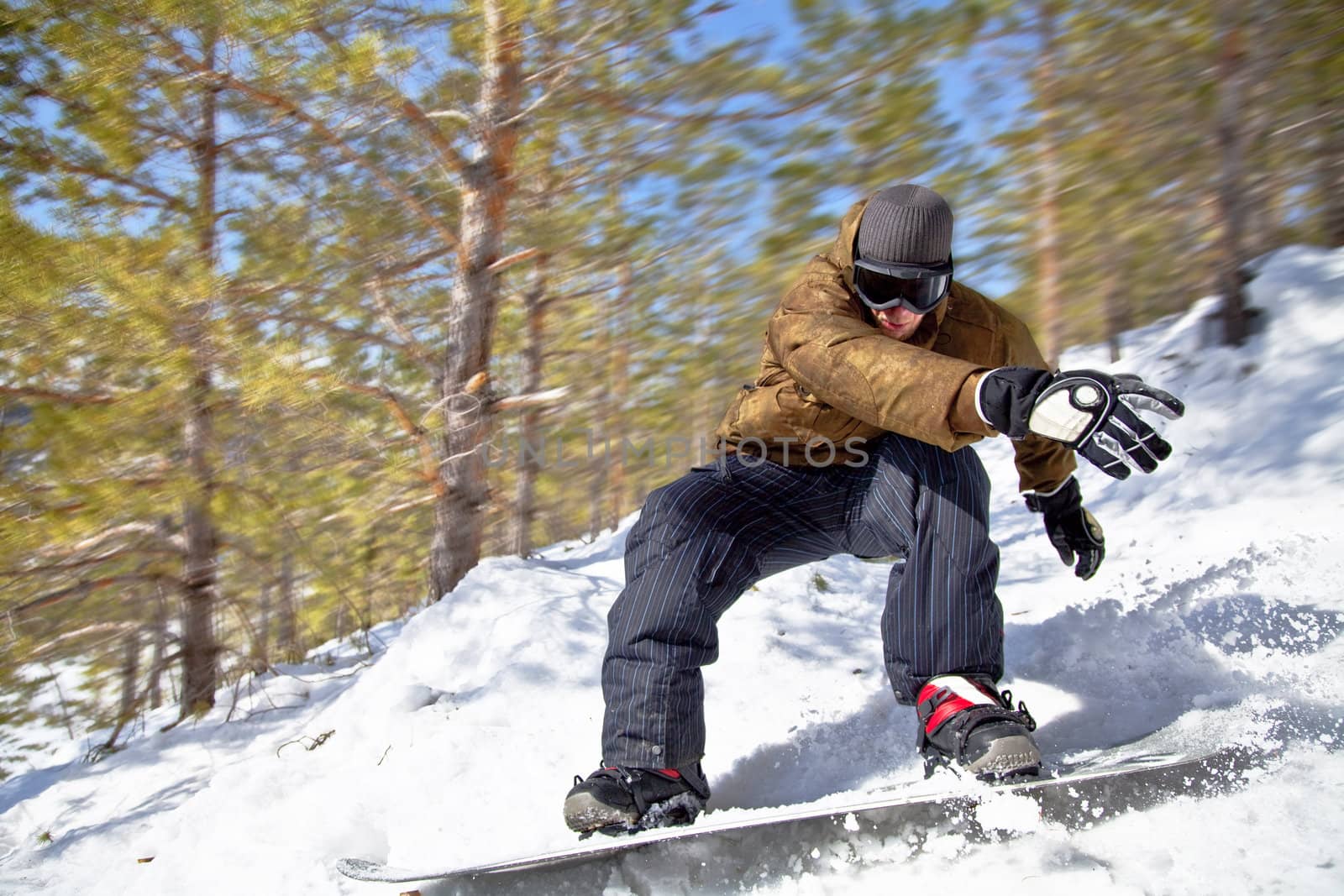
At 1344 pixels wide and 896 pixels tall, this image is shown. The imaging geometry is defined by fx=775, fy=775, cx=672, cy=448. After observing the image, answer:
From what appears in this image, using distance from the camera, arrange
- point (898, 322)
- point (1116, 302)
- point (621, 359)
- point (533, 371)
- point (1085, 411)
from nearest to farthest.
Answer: point (1085, 411), point (898, 322), point (621, 359), point (533, 371), point (1116, 302)

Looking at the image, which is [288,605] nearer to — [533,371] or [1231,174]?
[533,371]

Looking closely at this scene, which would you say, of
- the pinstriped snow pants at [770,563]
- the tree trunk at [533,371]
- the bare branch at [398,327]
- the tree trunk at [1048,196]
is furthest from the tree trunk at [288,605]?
the tree trunk at [1048,196]

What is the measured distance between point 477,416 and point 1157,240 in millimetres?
5004

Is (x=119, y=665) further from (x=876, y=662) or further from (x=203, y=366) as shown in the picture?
(x=876, y=662)

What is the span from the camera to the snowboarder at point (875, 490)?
1318 millimetres

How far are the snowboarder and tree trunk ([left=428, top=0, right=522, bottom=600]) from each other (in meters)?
2.95

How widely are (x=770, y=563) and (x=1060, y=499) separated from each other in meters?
0.79

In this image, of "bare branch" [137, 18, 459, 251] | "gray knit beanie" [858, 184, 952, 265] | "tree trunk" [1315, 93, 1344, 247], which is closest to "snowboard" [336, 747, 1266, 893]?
"gray knit beanie" [858, 184, 952, 265]

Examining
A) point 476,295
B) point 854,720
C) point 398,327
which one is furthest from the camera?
point 398,327

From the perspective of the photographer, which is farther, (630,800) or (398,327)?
(398,327)

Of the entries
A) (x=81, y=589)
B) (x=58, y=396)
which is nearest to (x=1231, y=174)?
(x=58, y=396)

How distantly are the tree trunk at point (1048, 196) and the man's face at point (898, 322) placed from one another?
165 inches

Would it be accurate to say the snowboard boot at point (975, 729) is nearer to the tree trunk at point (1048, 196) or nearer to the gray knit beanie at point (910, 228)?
the gray knit beanie at point (910, 228)

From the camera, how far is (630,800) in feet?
4.71
